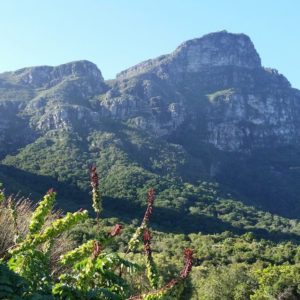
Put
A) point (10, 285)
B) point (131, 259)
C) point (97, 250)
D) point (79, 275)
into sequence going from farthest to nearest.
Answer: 1. point (131, 259)
2. point (79, 275)
3. point (97, 250)
4. point (10, 285)

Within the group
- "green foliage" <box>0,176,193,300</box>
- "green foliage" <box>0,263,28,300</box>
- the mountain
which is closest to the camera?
"green foliage" <box>0,263,28,300</box>

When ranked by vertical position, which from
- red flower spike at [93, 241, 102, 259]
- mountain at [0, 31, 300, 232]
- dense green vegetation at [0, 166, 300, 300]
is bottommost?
dense green vegetation at [0, 166, 300, 300]

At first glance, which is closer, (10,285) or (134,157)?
(10,285)

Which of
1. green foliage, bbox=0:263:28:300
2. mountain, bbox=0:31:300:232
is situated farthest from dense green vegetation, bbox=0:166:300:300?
mountain, bbox=0:31:300:232

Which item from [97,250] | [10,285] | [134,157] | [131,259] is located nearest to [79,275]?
[97,250]

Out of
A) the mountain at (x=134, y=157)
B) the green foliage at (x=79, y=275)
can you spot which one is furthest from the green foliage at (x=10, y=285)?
the mountain at (x=134, y=157)

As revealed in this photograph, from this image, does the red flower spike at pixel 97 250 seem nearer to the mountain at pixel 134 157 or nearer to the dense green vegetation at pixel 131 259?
the dense green vegetation at pixel 131 259

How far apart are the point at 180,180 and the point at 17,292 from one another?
131m

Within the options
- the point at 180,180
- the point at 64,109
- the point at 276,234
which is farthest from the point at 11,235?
the point at 64,109

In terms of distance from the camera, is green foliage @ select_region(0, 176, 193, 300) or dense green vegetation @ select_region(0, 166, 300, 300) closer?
green foliage @ select_region(0, 176, 193, 300)

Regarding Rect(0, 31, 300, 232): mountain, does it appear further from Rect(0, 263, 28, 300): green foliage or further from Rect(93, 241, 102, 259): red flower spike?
Rect(0, 263, 28, 300): green foliage

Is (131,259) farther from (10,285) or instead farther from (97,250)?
(10,285)

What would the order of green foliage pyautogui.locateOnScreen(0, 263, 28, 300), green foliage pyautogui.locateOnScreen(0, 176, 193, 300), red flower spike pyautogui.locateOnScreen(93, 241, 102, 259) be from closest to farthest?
green foliage pyautogui.locateOnScreen(0, 263, 28, 300) → green foliage pyautogui.locateOnScreen(0, 176, 193, 300) → red flower spike pyautogui.locateOnScreen(93, 241, 102, 259)

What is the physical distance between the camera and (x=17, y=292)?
7.52 meters
